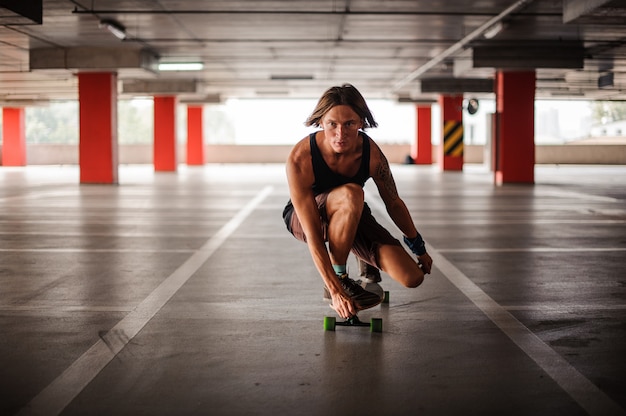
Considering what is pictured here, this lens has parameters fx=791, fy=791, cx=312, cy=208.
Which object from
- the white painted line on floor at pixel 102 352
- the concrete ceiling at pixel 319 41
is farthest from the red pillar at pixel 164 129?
the white painted line on floor at pixel 102 352

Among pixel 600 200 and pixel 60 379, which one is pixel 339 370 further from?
pixel 600 200

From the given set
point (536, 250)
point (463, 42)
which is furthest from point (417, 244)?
point (463, 42)

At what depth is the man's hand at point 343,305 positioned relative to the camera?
4.24 m

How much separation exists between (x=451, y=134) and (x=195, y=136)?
1579 centimetres

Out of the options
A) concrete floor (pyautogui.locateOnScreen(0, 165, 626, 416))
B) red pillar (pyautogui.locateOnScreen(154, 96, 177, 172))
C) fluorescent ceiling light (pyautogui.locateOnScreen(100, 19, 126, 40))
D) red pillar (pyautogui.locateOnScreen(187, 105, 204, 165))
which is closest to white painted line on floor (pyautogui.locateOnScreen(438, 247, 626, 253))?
concrete floor (pyautogui.locateOnScreen(0, 165, 626, 416))

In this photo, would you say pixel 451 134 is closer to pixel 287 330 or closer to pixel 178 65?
pixel 178 65

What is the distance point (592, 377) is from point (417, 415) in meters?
1.04

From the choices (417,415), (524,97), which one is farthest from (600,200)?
(417,415)

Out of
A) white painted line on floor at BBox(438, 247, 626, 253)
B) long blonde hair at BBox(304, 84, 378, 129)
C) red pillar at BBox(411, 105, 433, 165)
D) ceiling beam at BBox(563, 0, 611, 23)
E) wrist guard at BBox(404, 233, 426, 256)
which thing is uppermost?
ceiling beam at BBox(563, 0, 611, 23)

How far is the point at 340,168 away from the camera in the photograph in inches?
179

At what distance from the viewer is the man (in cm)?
435

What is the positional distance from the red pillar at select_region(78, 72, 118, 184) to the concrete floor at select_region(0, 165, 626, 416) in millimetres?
14922

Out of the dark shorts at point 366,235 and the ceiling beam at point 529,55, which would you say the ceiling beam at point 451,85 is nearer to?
the ceiling beam at point 529,55

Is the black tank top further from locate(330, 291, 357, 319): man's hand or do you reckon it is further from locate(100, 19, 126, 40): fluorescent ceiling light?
locate(100, 19, 126, 40): fluorescent ceiling light
